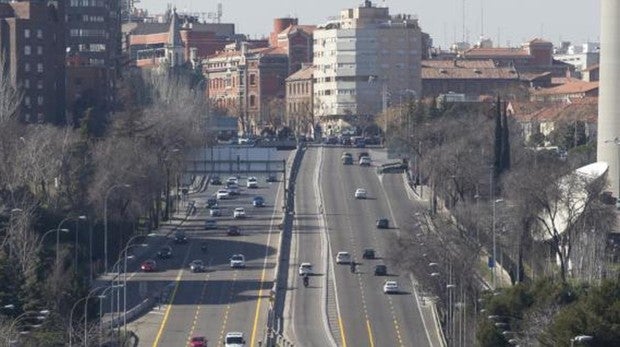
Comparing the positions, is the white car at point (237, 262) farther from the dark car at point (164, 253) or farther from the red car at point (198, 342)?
the red car at point (198, 342)

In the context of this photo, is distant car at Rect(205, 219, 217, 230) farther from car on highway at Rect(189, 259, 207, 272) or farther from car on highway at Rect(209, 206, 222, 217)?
car on highway at Rect(189, 259, 207, 272)

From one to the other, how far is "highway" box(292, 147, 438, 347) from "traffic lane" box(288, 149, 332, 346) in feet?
0.11

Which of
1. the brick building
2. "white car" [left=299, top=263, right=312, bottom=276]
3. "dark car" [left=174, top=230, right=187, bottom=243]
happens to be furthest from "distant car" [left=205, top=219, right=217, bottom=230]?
the brick building

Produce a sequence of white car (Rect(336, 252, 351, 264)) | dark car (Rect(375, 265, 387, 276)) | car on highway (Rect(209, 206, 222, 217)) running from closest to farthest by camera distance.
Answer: dark car (Rect(375, 265, 387, 276)) → white car (Rect(336, 252, 351, 264)) → car on highway (Rect(209, 206, 222, 217))

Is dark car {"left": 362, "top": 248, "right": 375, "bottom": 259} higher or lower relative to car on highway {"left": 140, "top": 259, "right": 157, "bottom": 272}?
lower

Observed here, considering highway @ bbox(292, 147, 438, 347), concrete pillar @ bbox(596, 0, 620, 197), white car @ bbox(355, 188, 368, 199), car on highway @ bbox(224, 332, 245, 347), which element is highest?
concrete pillar @ bbox(596, 0, 620, 197)

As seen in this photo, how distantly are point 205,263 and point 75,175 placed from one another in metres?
10.9

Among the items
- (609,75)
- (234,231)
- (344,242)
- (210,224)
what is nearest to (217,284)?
(344,242)

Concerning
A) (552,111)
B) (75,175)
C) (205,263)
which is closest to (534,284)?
(205,263)

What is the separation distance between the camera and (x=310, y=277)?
103 metres

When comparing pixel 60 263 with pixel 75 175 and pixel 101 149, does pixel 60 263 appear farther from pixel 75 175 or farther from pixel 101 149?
pixel 101 149

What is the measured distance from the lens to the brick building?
154 metres

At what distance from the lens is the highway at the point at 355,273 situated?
8750cm

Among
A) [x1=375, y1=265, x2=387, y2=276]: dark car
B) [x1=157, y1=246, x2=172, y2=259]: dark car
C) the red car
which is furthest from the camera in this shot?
[x1=157, y1=246, x2=172, y2=259]: dark car
